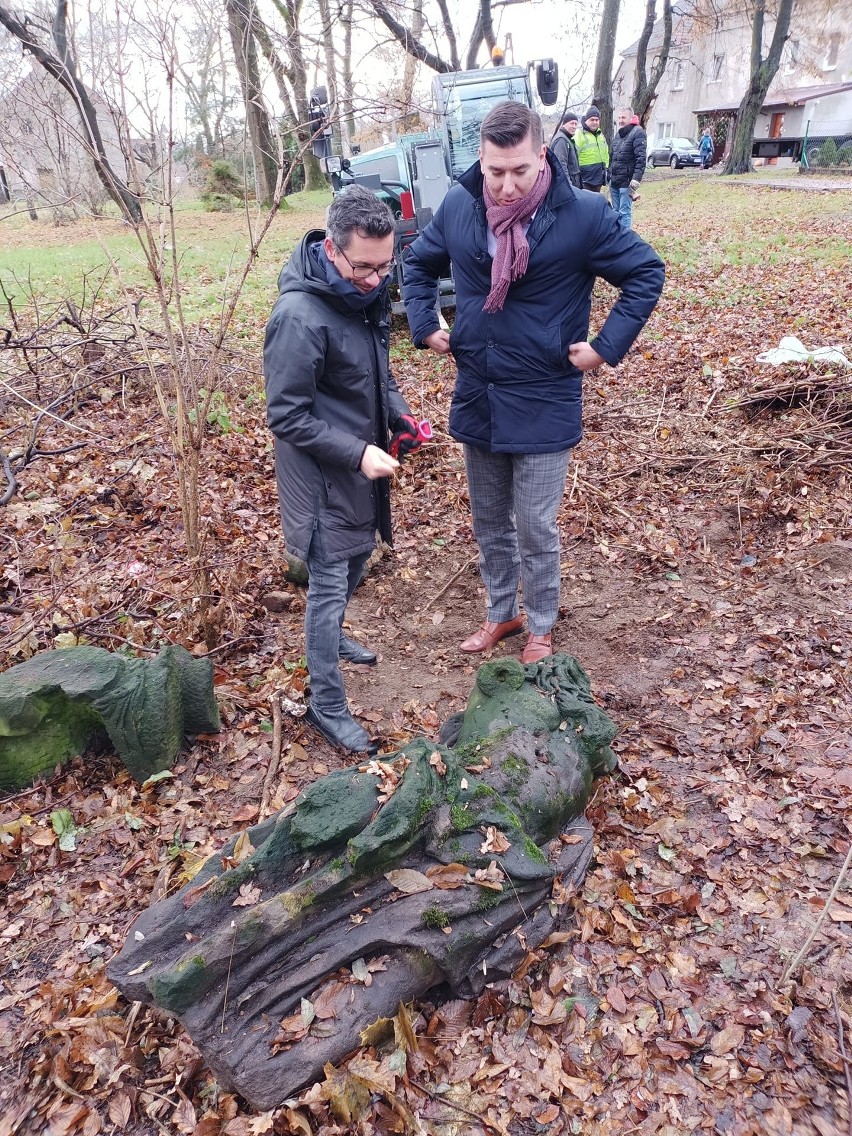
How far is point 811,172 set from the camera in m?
25.0

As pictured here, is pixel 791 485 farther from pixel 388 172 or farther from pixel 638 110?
pixel 638 110

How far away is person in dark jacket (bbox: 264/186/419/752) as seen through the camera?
2.51 metres

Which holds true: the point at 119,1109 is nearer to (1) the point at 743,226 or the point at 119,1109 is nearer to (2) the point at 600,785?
(2) the point at 600,785

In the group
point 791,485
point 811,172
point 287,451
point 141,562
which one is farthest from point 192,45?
point 811,172

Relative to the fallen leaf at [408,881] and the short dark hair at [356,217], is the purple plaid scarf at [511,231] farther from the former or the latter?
the fallen leaf at [408,881]

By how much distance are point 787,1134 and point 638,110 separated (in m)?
25.8

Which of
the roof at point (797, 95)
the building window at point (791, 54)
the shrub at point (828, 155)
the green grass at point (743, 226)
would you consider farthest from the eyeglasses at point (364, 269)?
the building window at point (791, 54)

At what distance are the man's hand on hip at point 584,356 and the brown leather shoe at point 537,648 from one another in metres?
1.37

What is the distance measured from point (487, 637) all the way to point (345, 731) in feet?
3.49

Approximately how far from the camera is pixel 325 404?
274 cm

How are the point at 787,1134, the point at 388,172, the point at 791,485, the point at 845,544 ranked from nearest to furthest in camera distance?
the point at 787,1134 → the point at 845,544 → the point at 791,485 → the point at 388,172

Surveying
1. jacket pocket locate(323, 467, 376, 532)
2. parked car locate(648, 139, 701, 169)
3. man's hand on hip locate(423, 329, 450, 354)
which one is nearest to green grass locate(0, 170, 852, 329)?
man's hand on hip locate(423, 329, 450, 354)

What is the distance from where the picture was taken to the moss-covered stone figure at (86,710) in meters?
2.79

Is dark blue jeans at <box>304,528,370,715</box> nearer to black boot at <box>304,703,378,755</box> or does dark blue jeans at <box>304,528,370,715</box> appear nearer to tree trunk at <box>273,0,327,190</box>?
black boot at <box>304,703,378,755</box>
